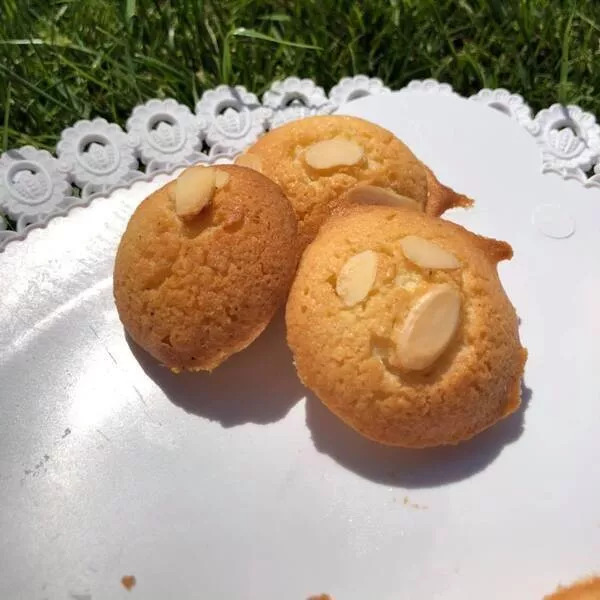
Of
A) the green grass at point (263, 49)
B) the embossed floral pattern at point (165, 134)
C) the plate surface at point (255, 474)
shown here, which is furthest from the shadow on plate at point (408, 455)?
the green grass at point (263, 49)

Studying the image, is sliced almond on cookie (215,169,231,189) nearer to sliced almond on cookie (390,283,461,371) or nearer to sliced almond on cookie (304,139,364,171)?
sliced almond on cookie (304,139,364,171)

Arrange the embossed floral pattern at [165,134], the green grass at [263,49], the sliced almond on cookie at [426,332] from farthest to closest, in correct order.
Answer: the green grass at [263,49]
the embossed floral pattern at [165,134]
the sliced almond on cookie at [426,332]

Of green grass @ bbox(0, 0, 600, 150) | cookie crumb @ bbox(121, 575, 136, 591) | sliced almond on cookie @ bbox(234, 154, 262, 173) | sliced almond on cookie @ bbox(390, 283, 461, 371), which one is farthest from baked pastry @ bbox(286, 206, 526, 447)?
green grass @ bbox(0, 0, 600, 150)

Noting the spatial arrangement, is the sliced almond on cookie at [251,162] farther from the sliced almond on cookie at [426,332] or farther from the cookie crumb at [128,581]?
the cookie crumb at [128,581]

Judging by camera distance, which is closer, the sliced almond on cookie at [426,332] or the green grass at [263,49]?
the sliced almond on cookie at [426,332]

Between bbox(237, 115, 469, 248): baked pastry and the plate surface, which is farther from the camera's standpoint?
bbox(237, 115, 469, 248): baked pastry

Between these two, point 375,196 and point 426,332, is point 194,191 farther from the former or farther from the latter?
point 426,332
